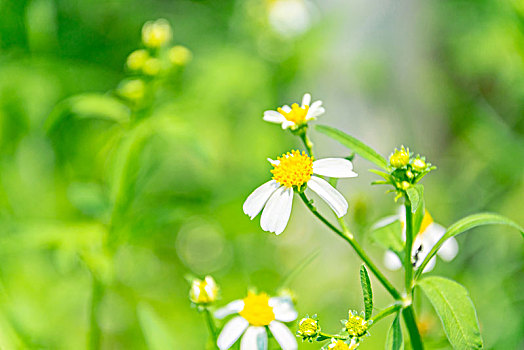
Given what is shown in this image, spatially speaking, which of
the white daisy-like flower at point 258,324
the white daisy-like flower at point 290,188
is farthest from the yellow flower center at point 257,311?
the white daisy-like flower at point 290,188

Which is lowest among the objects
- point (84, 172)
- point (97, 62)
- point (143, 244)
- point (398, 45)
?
point (143, 244)

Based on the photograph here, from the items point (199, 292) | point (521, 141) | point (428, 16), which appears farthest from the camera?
point (428, 16)

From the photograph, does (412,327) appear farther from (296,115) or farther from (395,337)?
(296,115)

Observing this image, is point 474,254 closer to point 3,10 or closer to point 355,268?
point 355,268

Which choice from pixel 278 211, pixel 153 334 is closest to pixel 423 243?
pixel 278 211

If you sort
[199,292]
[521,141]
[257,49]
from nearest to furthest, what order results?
[199,292]
[521,141]
[257,49]

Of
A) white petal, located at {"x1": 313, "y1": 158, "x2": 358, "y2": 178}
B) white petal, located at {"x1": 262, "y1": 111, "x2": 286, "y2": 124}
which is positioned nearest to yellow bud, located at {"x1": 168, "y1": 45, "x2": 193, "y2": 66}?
white petal, located at {"x1": 262, "y1": 111, "x2": 286, "y2": 124}

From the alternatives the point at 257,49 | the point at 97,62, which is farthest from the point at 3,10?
the point at 257,49

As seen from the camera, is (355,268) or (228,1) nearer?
(355,268)
